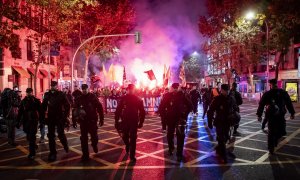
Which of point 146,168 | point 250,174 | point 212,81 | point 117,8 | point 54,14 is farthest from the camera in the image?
point 212,81

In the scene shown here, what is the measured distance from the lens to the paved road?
568 cm

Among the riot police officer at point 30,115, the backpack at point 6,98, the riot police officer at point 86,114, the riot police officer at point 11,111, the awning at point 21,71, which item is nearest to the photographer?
the riot police officer at point 86,114

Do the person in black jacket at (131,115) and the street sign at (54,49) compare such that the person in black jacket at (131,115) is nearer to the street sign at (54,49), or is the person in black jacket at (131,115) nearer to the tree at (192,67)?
the street sign at (54,49)

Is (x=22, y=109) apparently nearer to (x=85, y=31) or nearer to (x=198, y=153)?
(x=198, y=153)

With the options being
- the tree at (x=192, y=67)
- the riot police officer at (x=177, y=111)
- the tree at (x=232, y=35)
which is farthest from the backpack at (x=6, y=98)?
the tree at (x=192, y=67)

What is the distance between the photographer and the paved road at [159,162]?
18.6 feet

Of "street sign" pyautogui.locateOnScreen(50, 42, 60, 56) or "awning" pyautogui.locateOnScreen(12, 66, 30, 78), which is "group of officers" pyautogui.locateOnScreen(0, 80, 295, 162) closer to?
"street sign" pyautogui.locateOnScreen(50, 42, 60, 56)

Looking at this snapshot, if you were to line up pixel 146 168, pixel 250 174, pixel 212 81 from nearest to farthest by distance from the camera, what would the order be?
pixel 250 174, pixel 146 168, pixel 212 81

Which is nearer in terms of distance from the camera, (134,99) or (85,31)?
(134,99)

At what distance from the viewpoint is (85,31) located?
29250 millimetres

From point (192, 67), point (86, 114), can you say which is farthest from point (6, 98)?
point (192, 67)

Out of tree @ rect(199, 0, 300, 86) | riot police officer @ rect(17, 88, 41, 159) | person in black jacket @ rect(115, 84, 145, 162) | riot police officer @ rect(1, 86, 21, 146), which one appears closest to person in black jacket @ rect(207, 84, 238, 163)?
person in black jacket @ rect(115, 84, 145, 162)

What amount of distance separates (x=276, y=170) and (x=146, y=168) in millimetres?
2589

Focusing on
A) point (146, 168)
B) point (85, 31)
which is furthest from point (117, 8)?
point (146, 168)
